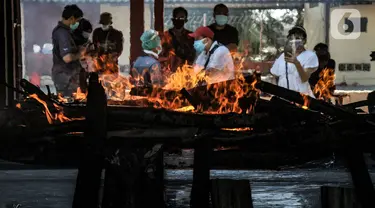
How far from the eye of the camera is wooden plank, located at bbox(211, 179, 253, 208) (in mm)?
2834

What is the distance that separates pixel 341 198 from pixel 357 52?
992cm

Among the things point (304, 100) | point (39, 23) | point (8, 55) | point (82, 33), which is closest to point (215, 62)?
point (82, 33)

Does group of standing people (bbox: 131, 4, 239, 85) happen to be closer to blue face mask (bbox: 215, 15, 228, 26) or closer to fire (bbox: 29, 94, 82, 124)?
blue face mask (bbox: 215, 15, 228, 26)

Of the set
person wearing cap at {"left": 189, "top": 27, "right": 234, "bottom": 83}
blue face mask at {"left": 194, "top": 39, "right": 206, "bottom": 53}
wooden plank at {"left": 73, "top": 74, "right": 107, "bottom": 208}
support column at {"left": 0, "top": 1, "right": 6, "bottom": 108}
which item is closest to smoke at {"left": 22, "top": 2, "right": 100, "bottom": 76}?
blue face mask at {"left": 194, "top": 39, "right": 206, "bottom": 53}

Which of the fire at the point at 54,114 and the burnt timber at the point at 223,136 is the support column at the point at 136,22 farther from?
the burnt timber at the point at 223,136

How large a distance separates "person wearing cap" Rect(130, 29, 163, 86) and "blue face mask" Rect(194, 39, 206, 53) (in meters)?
0.59

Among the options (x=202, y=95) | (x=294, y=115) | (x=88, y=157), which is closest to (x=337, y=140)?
(x=294, y=115)

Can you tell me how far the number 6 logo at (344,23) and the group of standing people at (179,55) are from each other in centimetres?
328

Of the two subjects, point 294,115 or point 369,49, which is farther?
point 369,49

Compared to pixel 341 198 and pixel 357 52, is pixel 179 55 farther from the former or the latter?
pixel 341 198

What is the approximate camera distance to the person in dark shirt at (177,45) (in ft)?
27.6

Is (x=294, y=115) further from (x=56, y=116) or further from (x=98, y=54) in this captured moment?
(x=98, y=54)

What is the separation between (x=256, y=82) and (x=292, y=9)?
355 inches

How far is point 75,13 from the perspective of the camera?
8039mm
